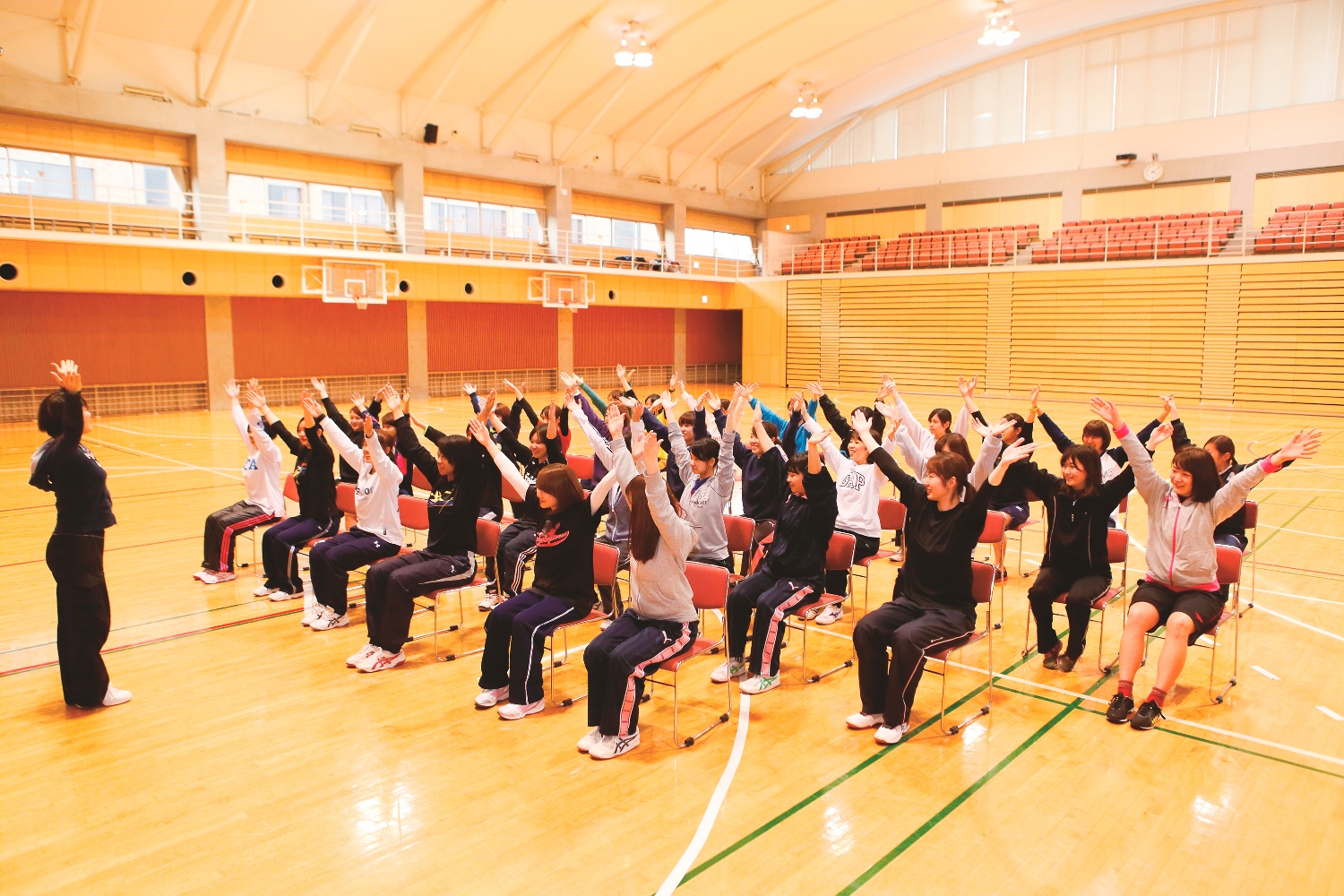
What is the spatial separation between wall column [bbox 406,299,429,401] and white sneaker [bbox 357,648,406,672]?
20.0 metres

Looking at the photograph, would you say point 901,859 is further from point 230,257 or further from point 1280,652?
point 230,257

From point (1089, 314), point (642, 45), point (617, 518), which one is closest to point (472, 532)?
point (617, 518)

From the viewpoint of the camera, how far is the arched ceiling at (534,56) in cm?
1853

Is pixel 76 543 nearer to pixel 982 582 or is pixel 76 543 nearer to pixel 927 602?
pixel 927 602

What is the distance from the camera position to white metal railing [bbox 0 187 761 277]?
18875 millimetres

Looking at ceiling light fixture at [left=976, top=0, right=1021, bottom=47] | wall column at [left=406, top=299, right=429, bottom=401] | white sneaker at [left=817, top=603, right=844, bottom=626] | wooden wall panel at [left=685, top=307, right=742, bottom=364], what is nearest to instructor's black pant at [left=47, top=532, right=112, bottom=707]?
white sneaker at [left=817, top=603, right=844, bottom=626]

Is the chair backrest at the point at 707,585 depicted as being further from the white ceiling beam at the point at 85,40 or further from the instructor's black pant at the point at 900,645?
the white ceiling beam at the point at 85,40

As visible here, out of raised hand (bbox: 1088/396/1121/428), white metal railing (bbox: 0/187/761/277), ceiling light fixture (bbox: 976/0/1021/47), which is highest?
ceiling light fixture (bbox: 976/0/1021/47)

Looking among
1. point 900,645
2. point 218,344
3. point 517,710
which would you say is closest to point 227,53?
point 218,344

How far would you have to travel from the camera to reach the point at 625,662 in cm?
444

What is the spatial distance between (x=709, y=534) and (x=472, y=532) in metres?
1.68

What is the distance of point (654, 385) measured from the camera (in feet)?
99.1

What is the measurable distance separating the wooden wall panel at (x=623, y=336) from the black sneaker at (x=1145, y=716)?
25054 millimetres

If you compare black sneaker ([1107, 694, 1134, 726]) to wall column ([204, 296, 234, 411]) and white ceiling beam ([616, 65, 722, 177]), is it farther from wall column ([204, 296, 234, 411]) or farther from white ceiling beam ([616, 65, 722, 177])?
white ceiling beam ([616, 65, 722, 177])
